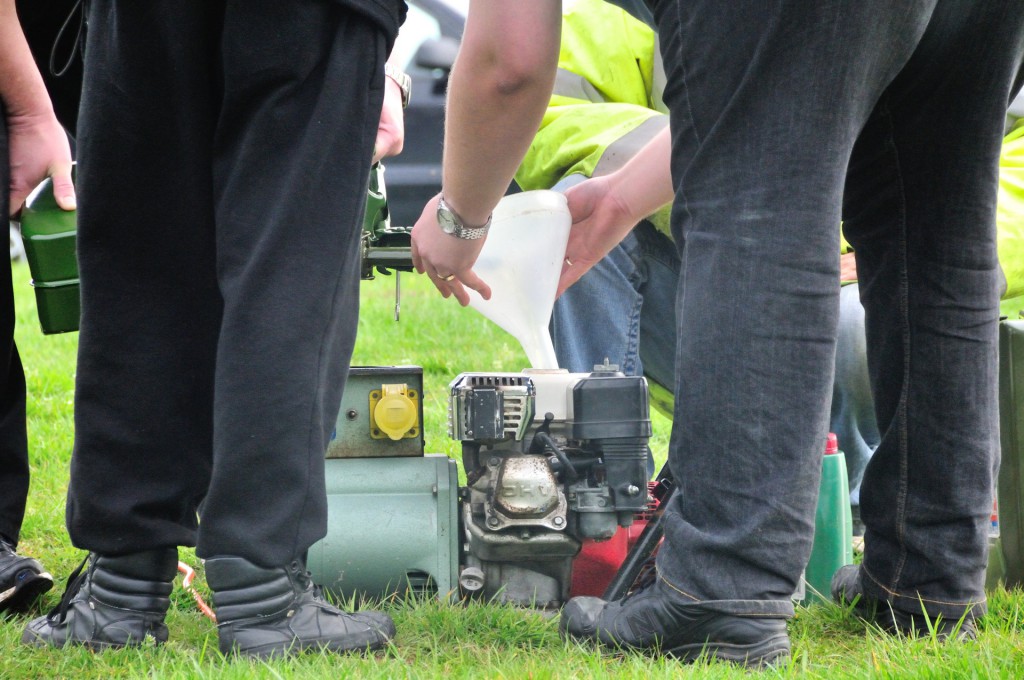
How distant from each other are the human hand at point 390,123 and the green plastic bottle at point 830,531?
1025 mm

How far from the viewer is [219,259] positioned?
1678 mm

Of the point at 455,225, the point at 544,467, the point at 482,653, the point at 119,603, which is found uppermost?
the point at 455,225

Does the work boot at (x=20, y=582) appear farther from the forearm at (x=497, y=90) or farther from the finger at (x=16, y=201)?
the forearm at (x=497, y=90)

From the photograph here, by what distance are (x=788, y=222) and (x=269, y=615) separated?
971 mm

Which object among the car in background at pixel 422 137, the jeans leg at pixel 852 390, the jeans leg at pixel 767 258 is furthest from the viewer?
the car in background at pixel 422 137

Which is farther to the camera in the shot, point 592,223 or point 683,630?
point 592,223

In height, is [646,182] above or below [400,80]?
below

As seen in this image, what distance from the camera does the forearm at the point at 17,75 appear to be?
6.76 feet

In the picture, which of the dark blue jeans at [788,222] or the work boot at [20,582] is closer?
the dark blue jeans at [788,222]

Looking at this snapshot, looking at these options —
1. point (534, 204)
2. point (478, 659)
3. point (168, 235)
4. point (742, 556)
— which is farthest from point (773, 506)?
point (168, 235)

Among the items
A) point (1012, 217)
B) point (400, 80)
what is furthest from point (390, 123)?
point (1012, 217)

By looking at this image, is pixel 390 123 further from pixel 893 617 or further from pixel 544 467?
pixel 893 617

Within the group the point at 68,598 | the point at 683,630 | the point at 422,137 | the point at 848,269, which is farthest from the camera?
the point at 422,137

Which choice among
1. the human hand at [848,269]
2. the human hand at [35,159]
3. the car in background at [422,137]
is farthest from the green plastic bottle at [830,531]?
the car in background at [422,137]
